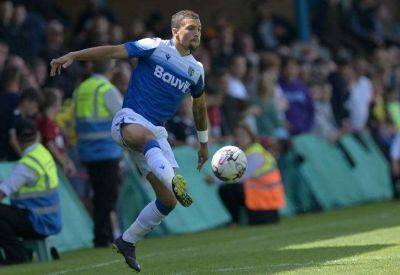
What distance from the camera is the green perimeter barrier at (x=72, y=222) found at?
15703mm

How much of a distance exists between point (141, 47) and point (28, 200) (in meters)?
2.99

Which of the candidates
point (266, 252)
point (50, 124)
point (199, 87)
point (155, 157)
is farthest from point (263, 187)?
point (155, 157)


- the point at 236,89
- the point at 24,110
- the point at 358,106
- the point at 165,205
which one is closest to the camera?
the point at 165,205

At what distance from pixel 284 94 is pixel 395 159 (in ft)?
9.38

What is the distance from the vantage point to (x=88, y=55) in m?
11.2

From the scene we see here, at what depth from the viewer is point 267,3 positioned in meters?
25.6

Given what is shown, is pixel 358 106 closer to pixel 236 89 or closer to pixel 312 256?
pixel 236 89

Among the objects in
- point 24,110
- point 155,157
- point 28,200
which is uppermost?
point 24,110

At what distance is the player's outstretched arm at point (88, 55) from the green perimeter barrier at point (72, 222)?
462cm

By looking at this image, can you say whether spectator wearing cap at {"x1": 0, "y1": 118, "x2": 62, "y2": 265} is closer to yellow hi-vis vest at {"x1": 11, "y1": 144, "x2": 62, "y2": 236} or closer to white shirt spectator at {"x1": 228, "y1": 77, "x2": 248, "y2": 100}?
yellow hi-vis vest at {"x1": 11, "y1": 144, "x2": 62, "y2": 236}

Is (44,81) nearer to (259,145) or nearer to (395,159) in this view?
(259,145)

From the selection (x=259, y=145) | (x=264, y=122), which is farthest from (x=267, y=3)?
(x=259, y=145)

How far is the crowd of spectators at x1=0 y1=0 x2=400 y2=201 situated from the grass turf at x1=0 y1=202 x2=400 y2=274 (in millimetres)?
1919

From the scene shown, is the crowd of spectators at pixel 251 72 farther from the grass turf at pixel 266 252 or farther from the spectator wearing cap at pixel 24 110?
the grass turf at pixel 266 252
